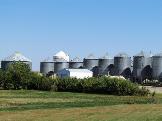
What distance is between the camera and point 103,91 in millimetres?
77438

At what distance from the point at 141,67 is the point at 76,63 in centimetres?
3508

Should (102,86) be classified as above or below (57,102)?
above

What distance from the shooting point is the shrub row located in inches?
2870

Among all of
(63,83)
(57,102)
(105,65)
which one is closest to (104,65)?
(105,65)

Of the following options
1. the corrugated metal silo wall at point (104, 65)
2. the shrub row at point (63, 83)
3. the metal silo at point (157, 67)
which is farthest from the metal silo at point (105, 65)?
the shrub row at point (63, 83)

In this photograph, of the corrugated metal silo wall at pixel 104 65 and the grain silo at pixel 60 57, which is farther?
the grain silo at pixel 60 57

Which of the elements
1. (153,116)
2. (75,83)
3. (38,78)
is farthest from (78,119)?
(38,78)

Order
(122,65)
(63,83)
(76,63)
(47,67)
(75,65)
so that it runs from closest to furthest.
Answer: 1. (63,83)
2. (122,65)
3. (47,67)
4. (75,65)
5. (76,63)

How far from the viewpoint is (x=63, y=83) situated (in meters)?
85.2

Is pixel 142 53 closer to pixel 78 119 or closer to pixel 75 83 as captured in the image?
pixel 75 83

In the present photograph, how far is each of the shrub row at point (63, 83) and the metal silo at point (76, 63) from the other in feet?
258

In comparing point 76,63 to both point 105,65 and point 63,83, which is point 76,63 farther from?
point 63,83

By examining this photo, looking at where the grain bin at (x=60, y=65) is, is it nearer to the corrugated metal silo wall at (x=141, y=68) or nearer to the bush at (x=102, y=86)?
the corrugated metal silo wall at (x=141, y=68)

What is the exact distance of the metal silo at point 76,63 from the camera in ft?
574
